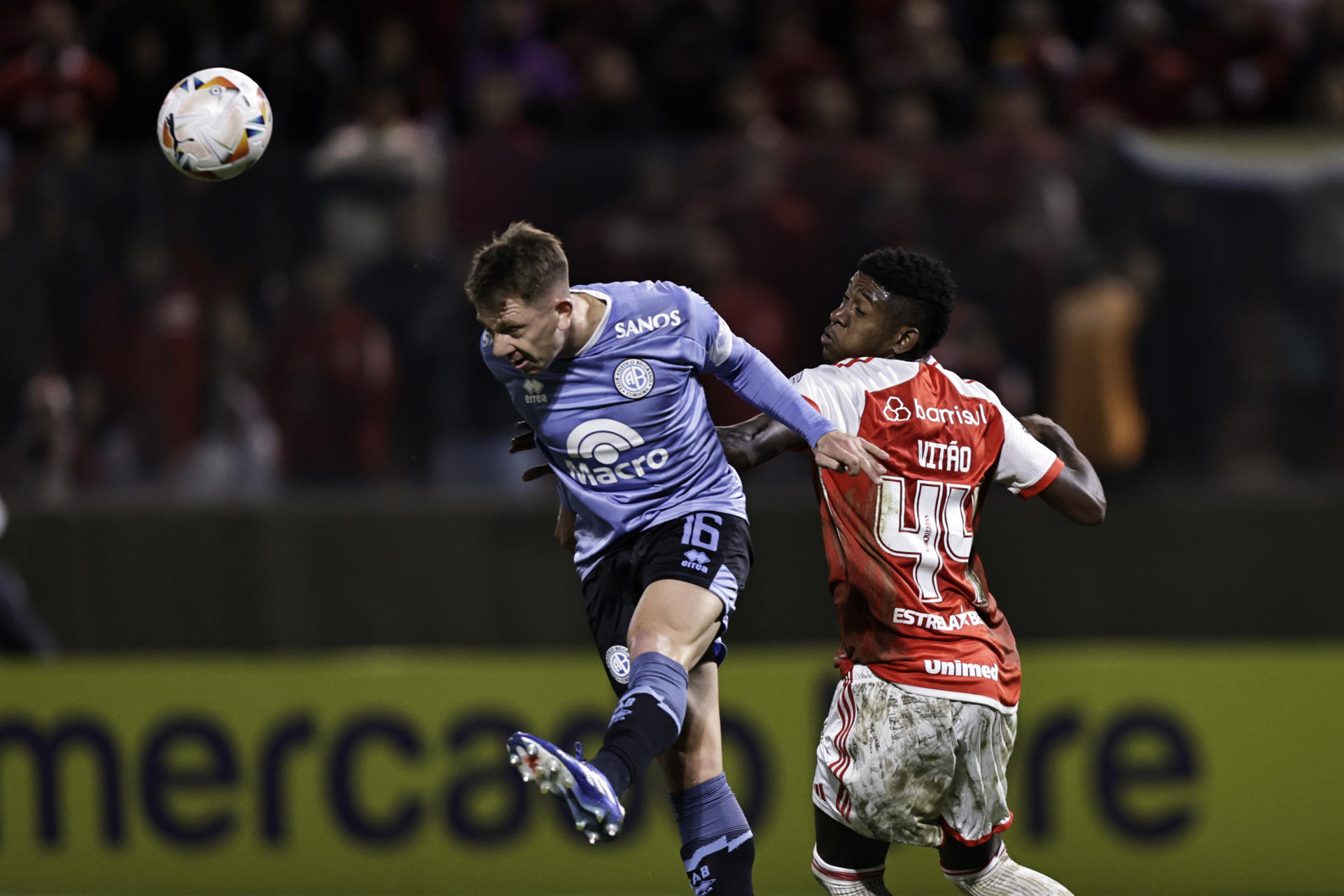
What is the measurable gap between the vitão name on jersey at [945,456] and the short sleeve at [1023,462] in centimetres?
18

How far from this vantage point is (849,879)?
518 cm

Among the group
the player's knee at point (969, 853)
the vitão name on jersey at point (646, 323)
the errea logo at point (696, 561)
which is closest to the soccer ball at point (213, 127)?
the vitão name on jersey at point (646, 323)

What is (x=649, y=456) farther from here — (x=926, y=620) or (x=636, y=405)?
(x=926, y=620)

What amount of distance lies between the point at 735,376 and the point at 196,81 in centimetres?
222

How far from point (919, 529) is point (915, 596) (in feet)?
0.64

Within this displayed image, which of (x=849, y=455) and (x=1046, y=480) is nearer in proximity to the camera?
(x=849, y=455)

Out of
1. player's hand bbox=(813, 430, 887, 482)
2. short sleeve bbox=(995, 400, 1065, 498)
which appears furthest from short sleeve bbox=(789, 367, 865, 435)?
short sleeve bbox=(995, 400, 1065, 498)

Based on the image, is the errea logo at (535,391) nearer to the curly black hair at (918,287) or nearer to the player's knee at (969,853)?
the curly black hair at (918,287)

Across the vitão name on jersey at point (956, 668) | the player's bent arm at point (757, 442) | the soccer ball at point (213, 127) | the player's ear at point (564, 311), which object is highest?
the soccer ball at point (213, 127)

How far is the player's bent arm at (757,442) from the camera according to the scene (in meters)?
5.35

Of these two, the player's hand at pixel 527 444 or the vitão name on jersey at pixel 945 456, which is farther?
→ the player's hand at pixel 527 444

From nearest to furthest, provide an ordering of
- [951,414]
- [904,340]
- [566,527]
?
[951,414] → [904,340] → [566,527]

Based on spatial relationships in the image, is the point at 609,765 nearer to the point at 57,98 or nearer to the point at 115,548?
the point at 115,548

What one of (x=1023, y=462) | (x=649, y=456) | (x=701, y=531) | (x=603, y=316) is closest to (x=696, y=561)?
(x=701, y=531)
